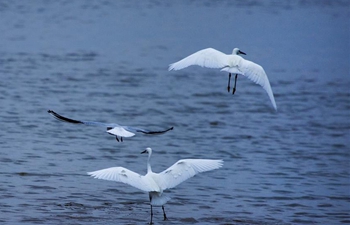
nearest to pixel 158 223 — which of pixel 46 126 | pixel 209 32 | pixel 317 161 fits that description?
pixel 317 161

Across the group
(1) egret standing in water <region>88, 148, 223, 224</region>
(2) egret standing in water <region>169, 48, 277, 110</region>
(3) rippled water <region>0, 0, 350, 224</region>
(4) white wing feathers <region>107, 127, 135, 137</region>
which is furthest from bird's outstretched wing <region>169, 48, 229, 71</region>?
(3) rippled water <region>0, 0, 350, 224</region>

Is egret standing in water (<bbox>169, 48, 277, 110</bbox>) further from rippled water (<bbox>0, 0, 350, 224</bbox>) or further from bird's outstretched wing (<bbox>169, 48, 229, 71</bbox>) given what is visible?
rippled water (<bbox>0, 0, 350, 224</bbox>)

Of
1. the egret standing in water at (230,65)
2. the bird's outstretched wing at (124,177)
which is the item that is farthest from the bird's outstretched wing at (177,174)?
the egret standing in water at (230,65)

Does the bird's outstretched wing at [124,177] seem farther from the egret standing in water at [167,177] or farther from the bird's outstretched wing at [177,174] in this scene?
the bird's outstretched wing at [177,174]

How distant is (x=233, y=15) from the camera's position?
40.8 metres

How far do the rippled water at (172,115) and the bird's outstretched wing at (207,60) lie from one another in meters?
2.16

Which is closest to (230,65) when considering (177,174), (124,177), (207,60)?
(207,60)

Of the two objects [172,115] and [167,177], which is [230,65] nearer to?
[167,177]

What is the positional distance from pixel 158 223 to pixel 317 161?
19.8 ft

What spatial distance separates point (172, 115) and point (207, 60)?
7.39m

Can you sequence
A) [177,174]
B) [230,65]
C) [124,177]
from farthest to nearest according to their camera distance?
[230,65], [177,174], [124,177]

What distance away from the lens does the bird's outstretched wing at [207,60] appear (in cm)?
1372

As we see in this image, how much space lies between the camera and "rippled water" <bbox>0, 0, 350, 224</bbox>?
45.9ft

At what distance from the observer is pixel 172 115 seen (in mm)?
21297
